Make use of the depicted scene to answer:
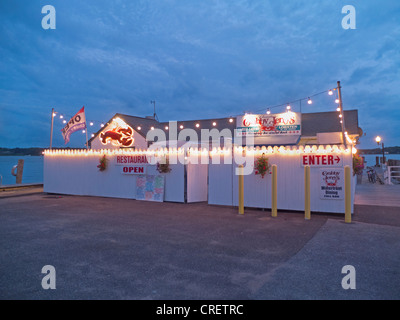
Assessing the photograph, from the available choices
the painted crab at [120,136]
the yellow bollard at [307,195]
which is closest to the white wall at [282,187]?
the yellow bollard at [307,195]

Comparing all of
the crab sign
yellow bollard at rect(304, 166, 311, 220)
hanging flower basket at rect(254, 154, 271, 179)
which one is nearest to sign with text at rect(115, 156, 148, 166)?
the crab sign

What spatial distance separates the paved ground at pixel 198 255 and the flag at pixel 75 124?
8.85 metres

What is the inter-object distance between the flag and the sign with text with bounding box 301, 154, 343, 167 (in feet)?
44.7

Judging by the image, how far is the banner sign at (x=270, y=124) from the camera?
13.3 metres

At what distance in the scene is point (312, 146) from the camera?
10.7 m

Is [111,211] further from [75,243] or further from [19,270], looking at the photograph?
[19,270]

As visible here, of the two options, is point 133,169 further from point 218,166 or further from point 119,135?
point 119,135

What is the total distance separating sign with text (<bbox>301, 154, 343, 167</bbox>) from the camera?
10.3m

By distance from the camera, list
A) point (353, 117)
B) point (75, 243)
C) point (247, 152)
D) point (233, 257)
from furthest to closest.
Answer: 1. point (353, 117)
2. point (247, 152)
3. point (75, 243)
4. point (233, 257)

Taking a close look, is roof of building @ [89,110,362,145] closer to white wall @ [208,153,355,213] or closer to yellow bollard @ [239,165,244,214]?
white wall @ [208,153,355,213]

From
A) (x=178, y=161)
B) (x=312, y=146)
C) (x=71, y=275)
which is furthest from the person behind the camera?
(x=178, y=161)

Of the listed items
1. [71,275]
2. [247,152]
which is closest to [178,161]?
[247,152]

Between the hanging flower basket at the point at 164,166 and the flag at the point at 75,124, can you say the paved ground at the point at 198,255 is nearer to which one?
the hanging flower basket at the point at 164,166

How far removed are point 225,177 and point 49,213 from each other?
7.07m
